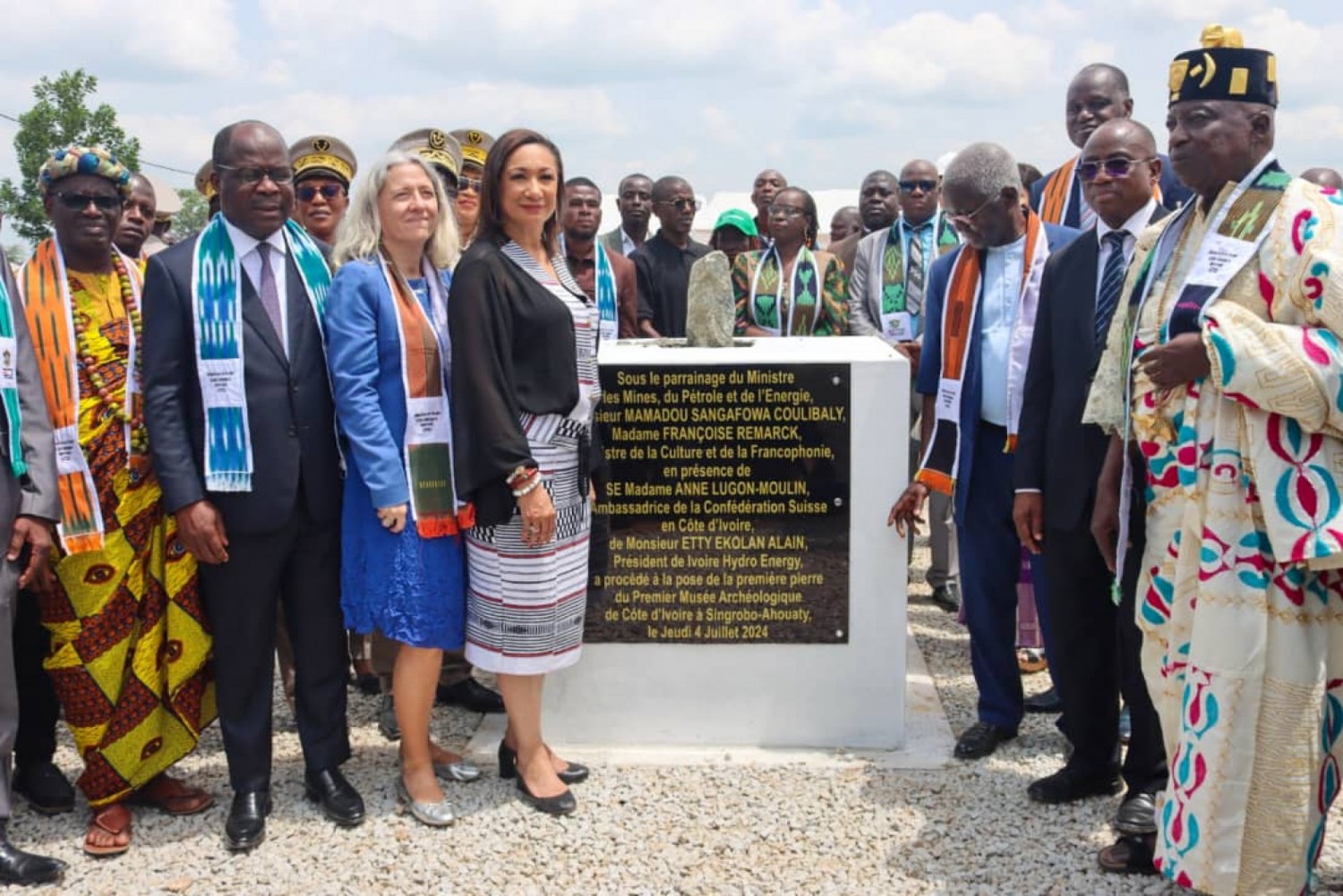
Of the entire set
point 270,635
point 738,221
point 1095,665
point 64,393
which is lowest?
point 1095,665

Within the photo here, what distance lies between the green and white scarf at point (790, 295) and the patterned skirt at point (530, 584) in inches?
112

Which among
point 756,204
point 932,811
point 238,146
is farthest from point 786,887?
point 756,204

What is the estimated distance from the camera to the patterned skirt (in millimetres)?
3668

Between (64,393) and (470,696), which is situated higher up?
(64,393)

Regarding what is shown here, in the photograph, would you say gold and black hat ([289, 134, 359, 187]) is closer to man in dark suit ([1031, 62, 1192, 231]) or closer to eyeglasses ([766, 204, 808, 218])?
eyeglasses ([766, 204, 808, 218])

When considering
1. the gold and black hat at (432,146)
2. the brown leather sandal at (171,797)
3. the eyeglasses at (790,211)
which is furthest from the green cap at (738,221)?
the brown leather sandal at (171,797)

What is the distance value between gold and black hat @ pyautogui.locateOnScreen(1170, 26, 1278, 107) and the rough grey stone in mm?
1859

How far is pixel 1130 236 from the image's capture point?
12.1 ft

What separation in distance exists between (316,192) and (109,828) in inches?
99.0

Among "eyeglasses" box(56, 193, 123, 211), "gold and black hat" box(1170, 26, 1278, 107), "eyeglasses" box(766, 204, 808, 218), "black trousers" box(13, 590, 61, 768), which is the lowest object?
"black trousers" box(13, 590, 61, 768)

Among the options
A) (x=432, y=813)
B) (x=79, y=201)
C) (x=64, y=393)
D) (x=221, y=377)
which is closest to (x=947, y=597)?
(x=432, y=813)

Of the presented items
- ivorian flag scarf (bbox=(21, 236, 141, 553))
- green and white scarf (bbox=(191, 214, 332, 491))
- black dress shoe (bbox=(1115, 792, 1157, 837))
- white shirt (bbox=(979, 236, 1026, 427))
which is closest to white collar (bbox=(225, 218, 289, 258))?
green and white scarf (bbox=(191, 214, 332, 491))

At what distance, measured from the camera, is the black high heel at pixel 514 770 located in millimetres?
4062

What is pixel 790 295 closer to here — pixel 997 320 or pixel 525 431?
pixel 997 320
